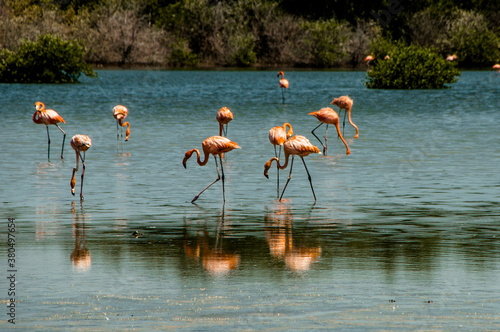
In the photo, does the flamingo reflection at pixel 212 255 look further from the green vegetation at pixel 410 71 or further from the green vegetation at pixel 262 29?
the green vegetation at pixel 262 29

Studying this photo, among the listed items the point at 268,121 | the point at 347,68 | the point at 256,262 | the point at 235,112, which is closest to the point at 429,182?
the point at 256,262

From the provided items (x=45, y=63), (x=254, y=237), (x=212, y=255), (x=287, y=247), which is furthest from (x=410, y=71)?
(x=212, y=255)

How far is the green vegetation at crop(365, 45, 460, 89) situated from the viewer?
40938mm

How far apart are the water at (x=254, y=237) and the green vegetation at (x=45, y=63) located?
27595 millimetres

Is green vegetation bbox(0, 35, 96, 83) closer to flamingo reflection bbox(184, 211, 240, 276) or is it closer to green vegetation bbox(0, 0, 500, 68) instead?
green vegetation bbox(0, 0, 500, 68)

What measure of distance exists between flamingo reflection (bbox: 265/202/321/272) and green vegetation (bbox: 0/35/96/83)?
1521 inches

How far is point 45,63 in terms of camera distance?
47.8 m

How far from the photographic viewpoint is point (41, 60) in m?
47.8

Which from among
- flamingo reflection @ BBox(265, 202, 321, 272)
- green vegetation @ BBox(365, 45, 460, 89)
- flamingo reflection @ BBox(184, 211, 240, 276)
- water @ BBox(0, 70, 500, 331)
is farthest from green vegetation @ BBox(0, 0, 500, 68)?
flamingo reflection @ BBox(184, 211, 240, 276)

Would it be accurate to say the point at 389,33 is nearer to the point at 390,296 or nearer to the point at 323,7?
the point at 323,7

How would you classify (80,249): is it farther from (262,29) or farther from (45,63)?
(262,29)

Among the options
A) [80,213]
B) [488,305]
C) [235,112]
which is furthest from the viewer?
[235,112]

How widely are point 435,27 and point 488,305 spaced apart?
7097 centimetres

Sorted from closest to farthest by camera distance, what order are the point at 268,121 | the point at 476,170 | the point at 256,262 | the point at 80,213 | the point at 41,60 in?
the point at 256,262
the point at 80,213
the point at 476,170
the point at 268,121
the point at 41,60
